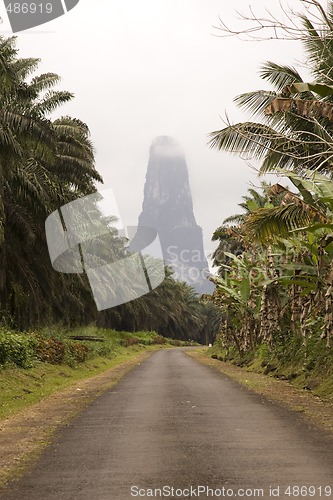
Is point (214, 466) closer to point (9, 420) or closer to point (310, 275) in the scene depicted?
point (9, 420)

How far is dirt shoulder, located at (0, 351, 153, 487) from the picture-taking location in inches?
271

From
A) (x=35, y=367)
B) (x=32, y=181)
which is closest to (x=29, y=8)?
(x=32, y=181)

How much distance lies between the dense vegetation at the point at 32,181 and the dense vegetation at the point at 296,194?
8289 mm

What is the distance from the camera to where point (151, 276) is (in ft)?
243

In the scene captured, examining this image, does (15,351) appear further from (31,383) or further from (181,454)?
(181,454)

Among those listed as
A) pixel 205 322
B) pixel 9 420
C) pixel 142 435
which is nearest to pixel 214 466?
pixel 142 435

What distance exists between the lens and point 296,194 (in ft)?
38.9

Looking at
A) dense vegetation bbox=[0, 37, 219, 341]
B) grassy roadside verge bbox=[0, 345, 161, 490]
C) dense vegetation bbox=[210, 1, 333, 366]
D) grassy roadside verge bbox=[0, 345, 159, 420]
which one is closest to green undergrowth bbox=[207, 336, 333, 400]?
dense vegetation bbox=[210, 1, 333, 366]

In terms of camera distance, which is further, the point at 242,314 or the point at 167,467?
the point at 242,314

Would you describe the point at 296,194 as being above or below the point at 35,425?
above

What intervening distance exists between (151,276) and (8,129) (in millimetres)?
54759

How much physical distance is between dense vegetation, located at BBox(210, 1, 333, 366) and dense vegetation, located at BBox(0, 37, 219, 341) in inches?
326

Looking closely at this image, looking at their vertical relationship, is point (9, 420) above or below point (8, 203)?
below

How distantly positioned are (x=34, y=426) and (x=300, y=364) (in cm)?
999
